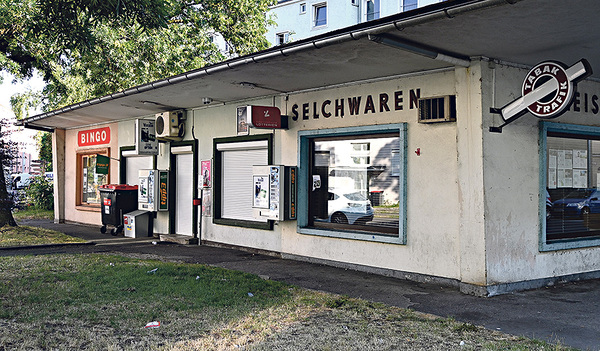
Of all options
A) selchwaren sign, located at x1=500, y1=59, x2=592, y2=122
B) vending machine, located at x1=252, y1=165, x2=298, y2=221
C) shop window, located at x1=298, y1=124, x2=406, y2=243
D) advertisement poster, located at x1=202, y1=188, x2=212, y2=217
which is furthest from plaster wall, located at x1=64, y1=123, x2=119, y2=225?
selchwaren sign, located at x1=500, y1=59, x2=592, y2=122

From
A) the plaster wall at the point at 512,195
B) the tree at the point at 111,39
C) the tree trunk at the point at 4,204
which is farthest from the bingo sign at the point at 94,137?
the plaster wall at the point at 512,195

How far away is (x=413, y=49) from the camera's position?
676 cm

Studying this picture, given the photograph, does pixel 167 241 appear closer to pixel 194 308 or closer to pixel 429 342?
pixel 194 308

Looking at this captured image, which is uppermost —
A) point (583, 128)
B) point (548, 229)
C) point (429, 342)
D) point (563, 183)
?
point (583, 128)

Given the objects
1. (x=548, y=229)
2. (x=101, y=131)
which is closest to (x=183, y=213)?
(x=101, y=131)

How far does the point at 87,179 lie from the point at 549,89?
48.8ft

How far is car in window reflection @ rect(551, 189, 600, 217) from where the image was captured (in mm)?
8586

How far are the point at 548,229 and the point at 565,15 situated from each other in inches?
148

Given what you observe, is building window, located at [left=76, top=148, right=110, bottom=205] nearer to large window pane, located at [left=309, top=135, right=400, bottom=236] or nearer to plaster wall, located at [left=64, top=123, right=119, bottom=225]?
plaster wall, located at [left=64, top=123, right=119, bottom=225]

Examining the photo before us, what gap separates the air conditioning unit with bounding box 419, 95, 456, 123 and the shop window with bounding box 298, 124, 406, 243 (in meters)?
0.51

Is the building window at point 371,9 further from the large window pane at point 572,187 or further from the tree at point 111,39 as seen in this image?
the large window pane at point 572,187

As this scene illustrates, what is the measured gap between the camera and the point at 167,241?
1341 cm

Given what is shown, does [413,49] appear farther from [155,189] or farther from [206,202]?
[155,189]

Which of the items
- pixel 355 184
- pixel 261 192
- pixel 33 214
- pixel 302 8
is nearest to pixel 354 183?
pixel 355 184
